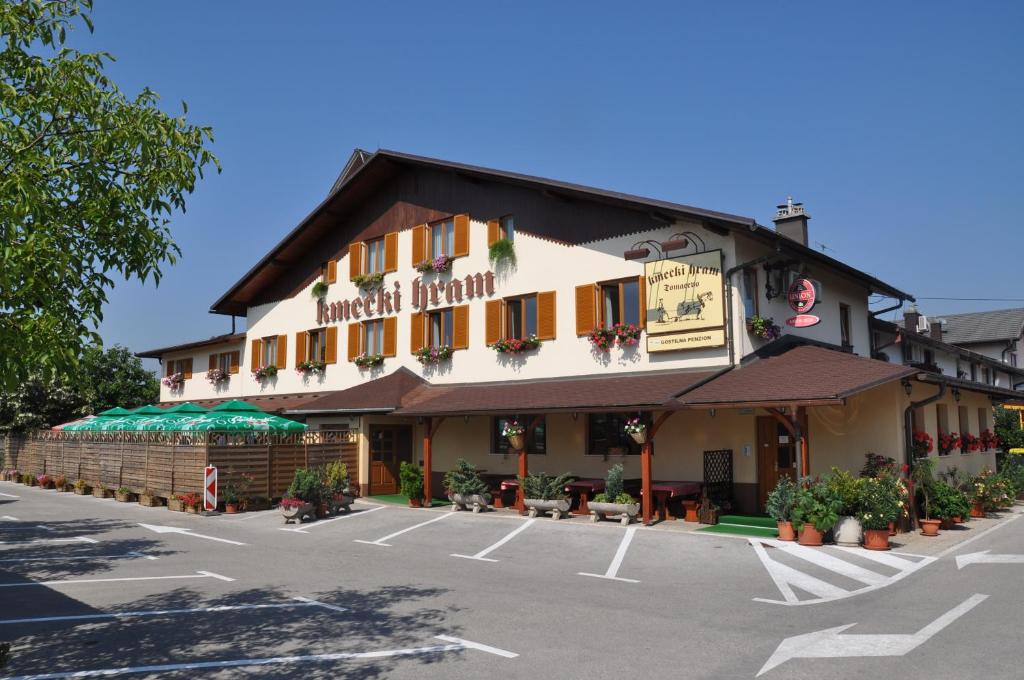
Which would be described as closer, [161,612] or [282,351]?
[161,612]

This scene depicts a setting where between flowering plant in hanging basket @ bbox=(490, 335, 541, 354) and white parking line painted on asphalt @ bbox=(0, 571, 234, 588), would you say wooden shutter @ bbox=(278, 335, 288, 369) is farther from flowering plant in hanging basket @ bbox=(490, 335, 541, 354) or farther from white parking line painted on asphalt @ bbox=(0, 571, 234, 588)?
white parking line painted on asphalt @ bbox=(0, 571, 234, 588)

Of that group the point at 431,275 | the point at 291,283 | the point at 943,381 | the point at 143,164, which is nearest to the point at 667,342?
the point at 943,381

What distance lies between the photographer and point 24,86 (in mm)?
6812

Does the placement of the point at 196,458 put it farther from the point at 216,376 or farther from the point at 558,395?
the point at 216,376

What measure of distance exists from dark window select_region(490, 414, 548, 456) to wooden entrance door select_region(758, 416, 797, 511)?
16.9 ft

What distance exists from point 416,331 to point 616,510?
9787mm

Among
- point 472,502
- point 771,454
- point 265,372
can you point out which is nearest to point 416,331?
point 472,502

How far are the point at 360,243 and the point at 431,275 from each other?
372 cm

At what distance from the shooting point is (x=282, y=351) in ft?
94.0

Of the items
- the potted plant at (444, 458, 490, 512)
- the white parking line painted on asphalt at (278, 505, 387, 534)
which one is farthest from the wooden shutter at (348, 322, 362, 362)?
the potted plant at (444, 458, 490, 512)

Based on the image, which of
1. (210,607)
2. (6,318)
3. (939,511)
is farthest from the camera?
(939,511)

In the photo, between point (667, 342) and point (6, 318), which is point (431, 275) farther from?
point (6, 318)

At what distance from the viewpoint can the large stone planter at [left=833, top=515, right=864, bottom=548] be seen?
13.2 metres

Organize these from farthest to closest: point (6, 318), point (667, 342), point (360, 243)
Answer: point (360, 243), point (667, 342), point (6, 318)
